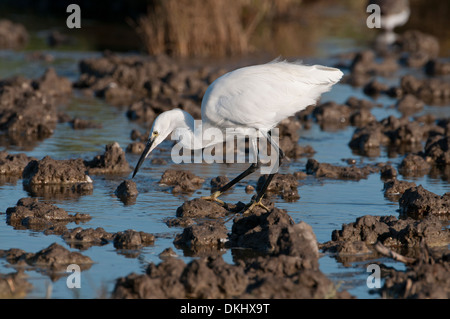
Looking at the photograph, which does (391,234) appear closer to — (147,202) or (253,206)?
(253,206)

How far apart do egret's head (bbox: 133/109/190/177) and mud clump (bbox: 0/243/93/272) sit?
214cm

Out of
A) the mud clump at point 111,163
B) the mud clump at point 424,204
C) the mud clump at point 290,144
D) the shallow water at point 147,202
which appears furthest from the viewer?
the mud clump at point 290,144

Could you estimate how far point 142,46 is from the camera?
20.1 meters

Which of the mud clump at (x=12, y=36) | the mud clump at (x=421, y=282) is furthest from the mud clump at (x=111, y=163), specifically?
the mud clump at (x=12, y=36)

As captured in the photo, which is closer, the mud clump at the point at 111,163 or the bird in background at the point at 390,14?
the mud clump at the point at 111,163

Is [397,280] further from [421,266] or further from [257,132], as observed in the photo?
[257,132]

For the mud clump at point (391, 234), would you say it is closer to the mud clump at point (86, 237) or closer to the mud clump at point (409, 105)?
the mud clump at point (86, 237)

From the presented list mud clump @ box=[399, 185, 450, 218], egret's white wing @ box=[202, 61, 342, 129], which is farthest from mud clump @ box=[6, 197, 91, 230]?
mud clump @ box=[399, 185, 450, 218]

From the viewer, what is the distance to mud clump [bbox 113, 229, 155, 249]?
22.7 feet

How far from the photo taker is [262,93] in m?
8.28

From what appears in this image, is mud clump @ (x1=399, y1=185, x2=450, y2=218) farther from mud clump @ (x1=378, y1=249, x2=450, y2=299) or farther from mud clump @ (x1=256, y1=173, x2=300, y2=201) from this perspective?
mud clump @ (x1=378, y1=249, x2=450, y2=299)

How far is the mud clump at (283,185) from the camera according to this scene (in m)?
9.01

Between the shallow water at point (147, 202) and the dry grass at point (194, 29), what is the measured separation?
14.9ft
